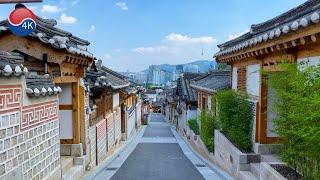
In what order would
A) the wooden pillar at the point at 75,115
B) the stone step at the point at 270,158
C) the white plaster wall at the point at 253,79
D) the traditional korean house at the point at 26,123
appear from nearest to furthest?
the traditional korean house at the point at 26,123 → the stone step at the point at 270,158 → the white plaster wall at the point at 253,79 → the wooden pillar at the point at 75,115

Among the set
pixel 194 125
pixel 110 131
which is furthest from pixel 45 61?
pixel 194 125

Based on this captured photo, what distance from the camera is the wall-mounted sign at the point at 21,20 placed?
696 centimetres

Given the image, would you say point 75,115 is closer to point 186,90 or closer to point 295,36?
point 295,36

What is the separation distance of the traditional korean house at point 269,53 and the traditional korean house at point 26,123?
493 centimetres

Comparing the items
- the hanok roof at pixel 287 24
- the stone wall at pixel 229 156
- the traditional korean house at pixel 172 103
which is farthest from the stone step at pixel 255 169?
the traditional korean house at pixel 172 103

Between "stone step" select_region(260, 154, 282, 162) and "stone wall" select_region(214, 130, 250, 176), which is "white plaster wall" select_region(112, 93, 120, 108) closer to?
"stone wall" select_region(214, 130, 250, 176)

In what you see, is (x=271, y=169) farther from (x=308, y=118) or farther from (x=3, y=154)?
(x=3, y=154)

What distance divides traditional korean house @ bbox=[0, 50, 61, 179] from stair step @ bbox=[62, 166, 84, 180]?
944 mm

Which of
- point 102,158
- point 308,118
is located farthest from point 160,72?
point 308,118

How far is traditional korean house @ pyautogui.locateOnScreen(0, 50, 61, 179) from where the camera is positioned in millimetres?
6285

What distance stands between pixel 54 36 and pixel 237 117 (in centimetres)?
614

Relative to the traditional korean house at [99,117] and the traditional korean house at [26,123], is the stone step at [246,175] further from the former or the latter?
the traditional korean house at [99,117]

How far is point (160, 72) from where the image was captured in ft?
607

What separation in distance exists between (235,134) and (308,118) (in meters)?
7.03
